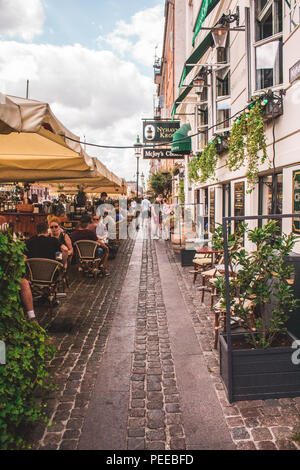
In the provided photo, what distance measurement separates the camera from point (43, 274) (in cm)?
613

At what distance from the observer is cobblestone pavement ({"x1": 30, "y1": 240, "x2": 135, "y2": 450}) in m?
3.02

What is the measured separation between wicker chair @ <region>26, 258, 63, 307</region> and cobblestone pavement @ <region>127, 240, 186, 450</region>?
1.59 m

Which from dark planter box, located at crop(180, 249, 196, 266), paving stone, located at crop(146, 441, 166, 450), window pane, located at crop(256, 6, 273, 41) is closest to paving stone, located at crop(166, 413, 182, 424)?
paving stone, located at crop(146, 441, 166, 450)

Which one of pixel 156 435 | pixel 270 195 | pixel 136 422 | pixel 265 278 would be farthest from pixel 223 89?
pixel 156 435

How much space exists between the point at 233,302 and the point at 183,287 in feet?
15.0

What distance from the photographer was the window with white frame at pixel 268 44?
5.49 meters

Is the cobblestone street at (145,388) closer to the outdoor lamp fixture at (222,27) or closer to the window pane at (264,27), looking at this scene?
the window pane at (264,27)

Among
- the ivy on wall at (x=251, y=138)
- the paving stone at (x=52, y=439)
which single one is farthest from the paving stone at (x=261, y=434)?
the ivy on wall at (x=251, y=138)

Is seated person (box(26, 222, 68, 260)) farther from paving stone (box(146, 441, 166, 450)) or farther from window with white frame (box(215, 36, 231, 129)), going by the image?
window with white frame (box(215, 36, 231, 129))

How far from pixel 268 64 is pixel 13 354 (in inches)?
217

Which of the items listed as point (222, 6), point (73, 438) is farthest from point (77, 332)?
point (222, 6)

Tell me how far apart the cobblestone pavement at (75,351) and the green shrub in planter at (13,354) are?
27cm

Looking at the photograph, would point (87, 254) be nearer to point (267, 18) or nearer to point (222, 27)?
point (222, 27)
